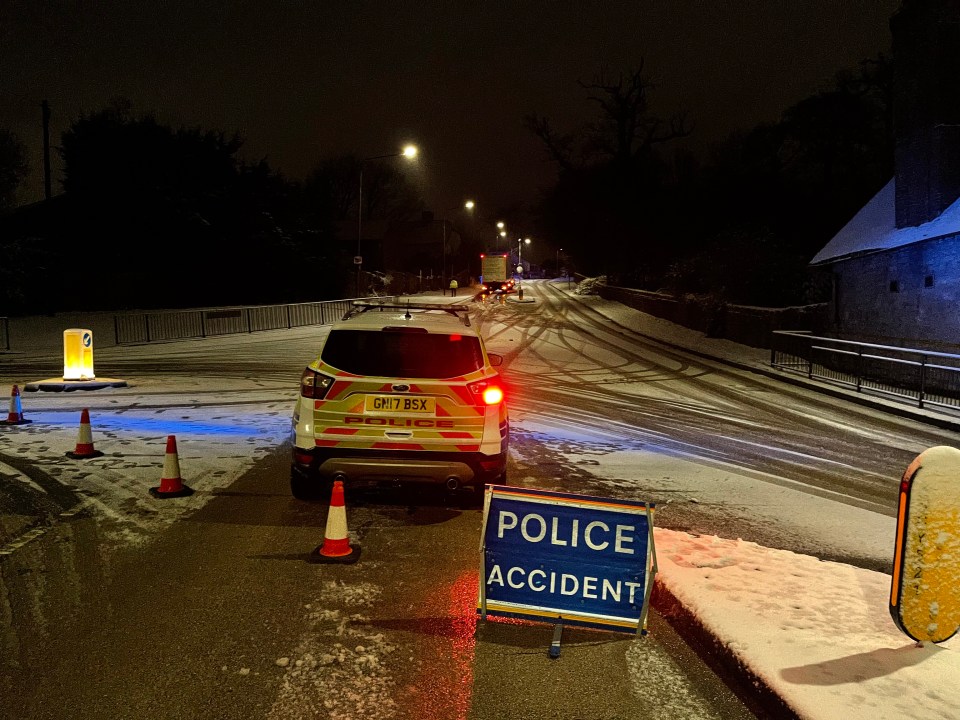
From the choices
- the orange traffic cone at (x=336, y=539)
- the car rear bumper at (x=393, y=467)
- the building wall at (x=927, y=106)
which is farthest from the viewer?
the building wall at (x=927, y=106)

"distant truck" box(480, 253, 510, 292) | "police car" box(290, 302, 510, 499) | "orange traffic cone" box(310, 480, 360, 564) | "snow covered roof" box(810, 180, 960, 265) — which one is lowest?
"orange traffic cone" box(310, 480, 360, 564)

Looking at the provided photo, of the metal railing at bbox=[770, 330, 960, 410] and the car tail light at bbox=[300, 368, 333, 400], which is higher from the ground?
the car tail light at bbox=[300, 368, 333, 400]

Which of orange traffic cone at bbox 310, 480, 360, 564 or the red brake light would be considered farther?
the red brake light

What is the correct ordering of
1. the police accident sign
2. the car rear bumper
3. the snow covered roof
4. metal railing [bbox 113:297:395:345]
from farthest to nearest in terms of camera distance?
metal railing [bbox 113:297:395:345] < the snow covered roof < the car rear bumper < the police accident sign

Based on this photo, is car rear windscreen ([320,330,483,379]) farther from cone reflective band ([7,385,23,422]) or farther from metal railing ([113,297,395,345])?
metal railing ([113,297,395,345])

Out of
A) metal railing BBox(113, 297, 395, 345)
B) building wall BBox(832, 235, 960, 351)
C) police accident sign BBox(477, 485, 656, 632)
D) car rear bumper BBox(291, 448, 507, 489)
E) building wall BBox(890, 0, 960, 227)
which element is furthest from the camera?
metal railing BBox(113, 297, 395, 345)

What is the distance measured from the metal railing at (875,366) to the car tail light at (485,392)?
33.3ft

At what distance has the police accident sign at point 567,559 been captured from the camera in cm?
420

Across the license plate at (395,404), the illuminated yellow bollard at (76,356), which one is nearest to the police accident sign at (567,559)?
the license plate at (395,404)

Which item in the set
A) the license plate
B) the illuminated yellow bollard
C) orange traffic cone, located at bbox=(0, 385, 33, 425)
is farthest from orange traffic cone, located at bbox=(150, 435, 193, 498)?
the illuminated yellow bollard

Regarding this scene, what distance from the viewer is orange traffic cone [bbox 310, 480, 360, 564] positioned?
217 inches

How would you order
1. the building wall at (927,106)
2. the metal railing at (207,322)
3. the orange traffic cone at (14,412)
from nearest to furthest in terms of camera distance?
the orange traffic cone at (14,412), the building wall at (927,106), the metal railing at (207,322)

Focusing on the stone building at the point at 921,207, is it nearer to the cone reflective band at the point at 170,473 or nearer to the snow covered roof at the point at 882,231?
the snow covered roof at the point at 882,231

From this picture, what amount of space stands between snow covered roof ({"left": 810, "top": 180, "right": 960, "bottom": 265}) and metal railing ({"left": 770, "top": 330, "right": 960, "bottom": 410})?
2468 millimetres
